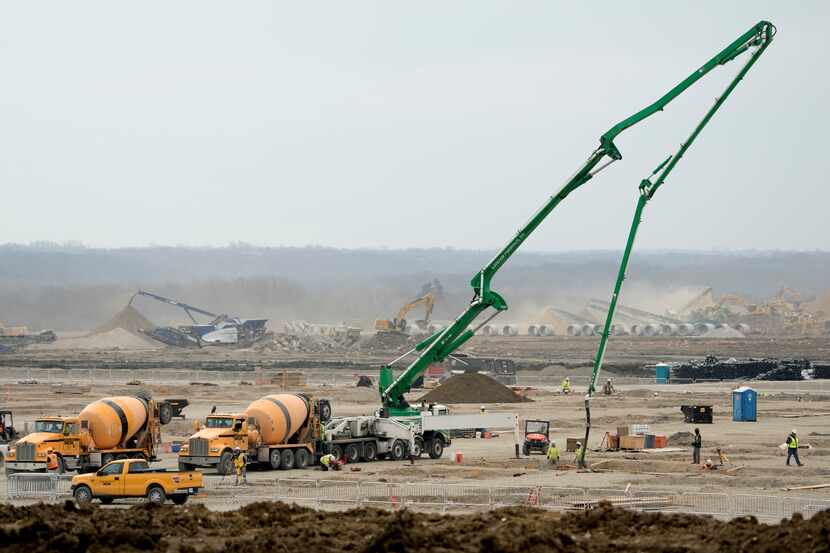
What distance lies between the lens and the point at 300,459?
49.7m

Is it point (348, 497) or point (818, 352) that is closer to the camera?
point (348, 497)

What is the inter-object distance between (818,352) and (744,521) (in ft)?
458

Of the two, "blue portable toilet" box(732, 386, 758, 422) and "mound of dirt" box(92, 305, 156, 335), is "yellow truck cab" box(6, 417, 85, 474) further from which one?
"mound of dirt" box(92, 305, 156, 335)

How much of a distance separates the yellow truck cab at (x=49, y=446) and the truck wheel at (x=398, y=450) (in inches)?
424

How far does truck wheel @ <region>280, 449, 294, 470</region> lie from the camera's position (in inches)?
1935

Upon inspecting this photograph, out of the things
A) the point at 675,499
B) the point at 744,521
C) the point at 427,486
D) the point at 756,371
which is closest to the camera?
the point at 744,521

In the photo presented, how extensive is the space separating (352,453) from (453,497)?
41.7ft

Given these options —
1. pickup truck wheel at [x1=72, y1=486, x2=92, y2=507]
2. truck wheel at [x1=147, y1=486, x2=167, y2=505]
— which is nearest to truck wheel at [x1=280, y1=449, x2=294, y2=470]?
truck wheel at [x1=147, y1=486, x2=167, y2=505]

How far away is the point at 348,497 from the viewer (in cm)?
3928

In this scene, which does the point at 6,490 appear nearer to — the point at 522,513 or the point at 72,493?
the point at 72,493

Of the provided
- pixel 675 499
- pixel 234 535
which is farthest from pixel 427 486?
pixel 234 535

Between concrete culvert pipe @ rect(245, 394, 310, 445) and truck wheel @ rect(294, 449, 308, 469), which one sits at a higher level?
concrete culvert pipe @ rect(245, 394, 310, 445)

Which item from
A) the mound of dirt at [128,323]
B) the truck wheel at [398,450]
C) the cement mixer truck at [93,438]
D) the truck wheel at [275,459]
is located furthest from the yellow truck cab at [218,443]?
the mound of dirt at [128,323]

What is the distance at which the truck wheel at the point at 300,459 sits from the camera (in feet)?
163
